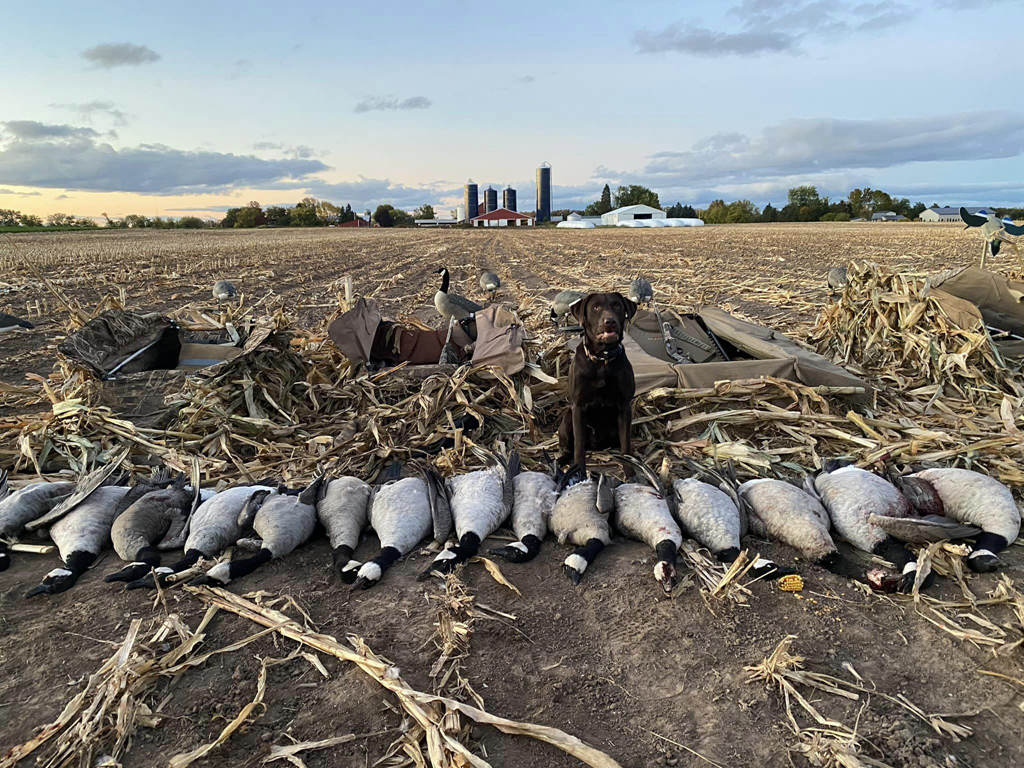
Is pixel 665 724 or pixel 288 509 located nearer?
pixel 665 724

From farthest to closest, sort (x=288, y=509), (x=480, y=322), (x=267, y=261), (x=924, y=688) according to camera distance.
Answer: (x=267, y=261), (x=480, y=322), (x=288, y=509), (x=924, y=688)

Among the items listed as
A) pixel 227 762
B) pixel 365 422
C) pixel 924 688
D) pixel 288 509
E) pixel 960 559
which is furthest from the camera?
pixel 365 422

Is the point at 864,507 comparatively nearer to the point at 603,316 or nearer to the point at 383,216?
the point at 603,316

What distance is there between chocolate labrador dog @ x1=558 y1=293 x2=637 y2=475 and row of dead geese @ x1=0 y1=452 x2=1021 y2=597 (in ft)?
1.48

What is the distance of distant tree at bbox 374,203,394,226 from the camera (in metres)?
96.1

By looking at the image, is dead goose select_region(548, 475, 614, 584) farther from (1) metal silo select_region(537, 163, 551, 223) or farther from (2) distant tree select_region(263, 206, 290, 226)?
(1) metal silo select_region(537, 163, 551, 223)

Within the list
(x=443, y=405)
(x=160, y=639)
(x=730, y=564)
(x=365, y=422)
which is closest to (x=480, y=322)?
(x=443, y=405)

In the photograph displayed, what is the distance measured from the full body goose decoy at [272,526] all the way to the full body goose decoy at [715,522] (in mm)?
2211

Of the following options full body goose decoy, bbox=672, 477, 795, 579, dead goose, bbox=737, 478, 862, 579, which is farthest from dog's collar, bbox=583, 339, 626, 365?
dead goose, bbox=737, 478, 862, 579

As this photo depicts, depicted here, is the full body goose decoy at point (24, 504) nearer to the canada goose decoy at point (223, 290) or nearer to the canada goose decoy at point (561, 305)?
the canada goose decoy at point (561, 305)

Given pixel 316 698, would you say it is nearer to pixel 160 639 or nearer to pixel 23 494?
pixel 160 639

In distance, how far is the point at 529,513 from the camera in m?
3.58

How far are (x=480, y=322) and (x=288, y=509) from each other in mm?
2920

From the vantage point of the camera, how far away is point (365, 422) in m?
5.10
